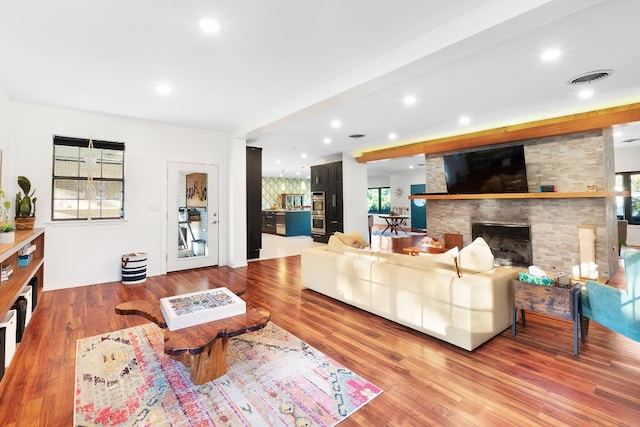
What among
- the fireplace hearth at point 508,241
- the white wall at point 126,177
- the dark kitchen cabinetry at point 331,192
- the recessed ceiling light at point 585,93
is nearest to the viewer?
the recessed ceiling light at point 585,93

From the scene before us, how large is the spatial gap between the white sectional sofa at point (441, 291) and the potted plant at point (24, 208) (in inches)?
160

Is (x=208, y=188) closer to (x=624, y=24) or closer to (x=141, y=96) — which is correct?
(x=141, y=96)

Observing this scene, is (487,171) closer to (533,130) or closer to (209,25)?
(533,130)

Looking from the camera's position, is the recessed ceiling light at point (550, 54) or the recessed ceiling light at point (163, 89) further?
the recessed ceiling light at point (163, 89)

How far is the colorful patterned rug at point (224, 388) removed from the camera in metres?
1.75

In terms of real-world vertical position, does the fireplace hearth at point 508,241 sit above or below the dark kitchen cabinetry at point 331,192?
below

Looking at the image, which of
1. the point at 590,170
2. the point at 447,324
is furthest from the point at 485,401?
the point at 590,170

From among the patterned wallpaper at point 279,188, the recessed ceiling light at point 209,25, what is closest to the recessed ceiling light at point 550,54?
the recessed ceiling light at point 209,25

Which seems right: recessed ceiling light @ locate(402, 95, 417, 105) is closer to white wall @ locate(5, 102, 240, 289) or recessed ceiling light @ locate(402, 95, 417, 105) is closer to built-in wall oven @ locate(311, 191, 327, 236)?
white wall @ locate(5, 102, 240, 289)

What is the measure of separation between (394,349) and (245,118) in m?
4.20

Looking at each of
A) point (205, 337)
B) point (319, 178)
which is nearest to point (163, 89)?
point (205, 337)

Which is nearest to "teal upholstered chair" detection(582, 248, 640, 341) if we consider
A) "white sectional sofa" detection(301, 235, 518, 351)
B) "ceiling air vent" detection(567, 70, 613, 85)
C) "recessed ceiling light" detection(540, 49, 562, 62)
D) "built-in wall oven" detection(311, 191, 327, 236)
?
"white sectional sofa" detection(301, 235, 518, 351)

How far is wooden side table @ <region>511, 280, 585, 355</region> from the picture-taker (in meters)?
2.40

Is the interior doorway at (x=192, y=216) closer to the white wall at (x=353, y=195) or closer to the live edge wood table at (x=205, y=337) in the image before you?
the live edge wood table at (x=205, y=337)
